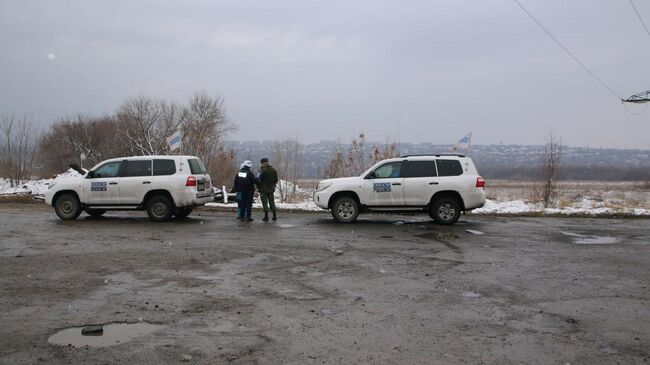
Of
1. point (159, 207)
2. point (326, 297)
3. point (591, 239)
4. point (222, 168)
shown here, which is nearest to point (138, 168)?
point (159, 207)

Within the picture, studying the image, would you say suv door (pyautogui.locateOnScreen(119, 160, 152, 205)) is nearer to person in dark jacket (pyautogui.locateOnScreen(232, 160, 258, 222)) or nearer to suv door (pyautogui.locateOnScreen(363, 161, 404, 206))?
person in dark jacket (pyautogui.locateOnScreen(232, 160, 258, 222))

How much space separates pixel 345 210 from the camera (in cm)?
1564

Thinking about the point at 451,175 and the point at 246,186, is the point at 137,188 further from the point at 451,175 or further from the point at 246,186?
the point at 451,175

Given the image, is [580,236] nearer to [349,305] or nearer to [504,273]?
[504,273]

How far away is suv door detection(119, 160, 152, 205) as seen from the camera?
15500 millimetres

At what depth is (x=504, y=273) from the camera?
28.4ft

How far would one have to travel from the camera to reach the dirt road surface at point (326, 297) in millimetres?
4938

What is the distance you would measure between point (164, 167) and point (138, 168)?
31.8 inches

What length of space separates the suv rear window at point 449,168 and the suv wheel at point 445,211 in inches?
29.2

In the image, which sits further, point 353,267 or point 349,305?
point 353,267

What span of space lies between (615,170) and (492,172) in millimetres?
28327

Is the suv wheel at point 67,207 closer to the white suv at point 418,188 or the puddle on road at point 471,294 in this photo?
the white suv at point 418,188

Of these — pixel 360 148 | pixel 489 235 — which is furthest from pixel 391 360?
pixel 360 148

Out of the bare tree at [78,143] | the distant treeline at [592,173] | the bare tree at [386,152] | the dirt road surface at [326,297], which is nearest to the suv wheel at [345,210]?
the dirt road surface at [326,297]
